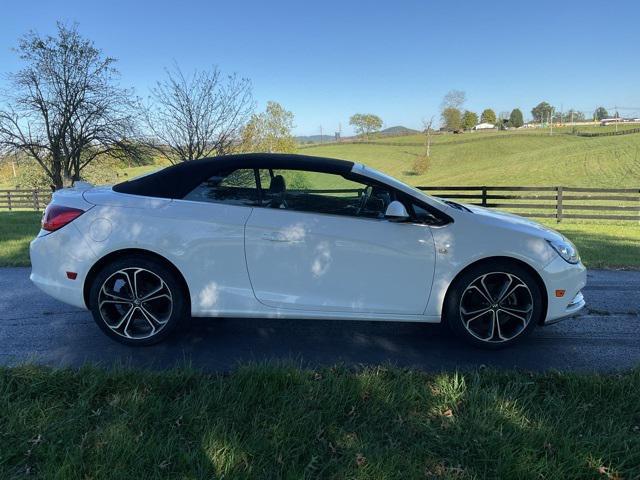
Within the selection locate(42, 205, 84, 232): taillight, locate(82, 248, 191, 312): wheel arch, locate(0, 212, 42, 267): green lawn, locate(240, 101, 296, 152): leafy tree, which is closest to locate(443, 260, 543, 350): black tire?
locate(82, 248, 191, 312): wheel arch

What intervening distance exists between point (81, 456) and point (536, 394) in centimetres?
254

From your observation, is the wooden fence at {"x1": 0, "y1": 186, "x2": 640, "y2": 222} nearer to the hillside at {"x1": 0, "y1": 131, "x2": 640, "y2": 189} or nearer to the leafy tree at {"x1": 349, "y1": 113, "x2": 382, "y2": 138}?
the hillside at {"x1": 0, "y1": 131, "x2": 640, "y2": 189}

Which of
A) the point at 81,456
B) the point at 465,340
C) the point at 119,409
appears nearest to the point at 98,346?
the point at 119,409

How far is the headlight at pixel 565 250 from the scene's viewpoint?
367cm

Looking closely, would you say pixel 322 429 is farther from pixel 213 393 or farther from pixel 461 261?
pixel 461 261

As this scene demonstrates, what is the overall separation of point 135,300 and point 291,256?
128 centimetres

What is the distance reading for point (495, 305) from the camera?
12.0ft

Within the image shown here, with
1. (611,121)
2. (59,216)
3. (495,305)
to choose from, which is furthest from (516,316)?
(611,121)

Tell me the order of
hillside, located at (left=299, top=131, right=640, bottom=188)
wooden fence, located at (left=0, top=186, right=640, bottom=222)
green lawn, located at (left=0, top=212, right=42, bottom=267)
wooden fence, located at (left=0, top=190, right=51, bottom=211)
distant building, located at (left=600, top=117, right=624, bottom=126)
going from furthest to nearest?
distant building, located at (left=600, top=117, right=624, bottom=126) → hillside, located at (left=299, top=131, right=640, bottom=188) → wooden fence, located at (left=0, top=190, right=51, bottom=211) → wooden fence, located at (left=0, top=186, right=640, bottom=222) → green lawn, located at (left=0, top=212, right=42, bottom=267)

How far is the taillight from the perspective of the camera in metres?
3.66

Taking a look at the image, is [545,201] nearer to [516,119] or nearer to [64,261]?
[64,261]

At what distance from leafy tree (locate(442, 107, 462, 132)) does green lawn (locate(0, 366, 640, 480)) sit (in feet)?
321

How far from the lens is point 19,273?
627 cm

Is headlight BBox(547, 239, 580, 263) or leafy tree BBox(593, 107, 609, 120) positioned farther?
leafy tree BBox(593, 107, 609, 120)
